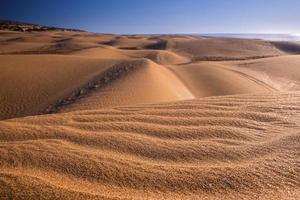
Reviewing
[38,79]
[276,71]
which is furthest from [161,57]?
[38,79]

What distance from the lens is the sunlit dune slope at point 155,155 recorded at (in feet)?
5.87

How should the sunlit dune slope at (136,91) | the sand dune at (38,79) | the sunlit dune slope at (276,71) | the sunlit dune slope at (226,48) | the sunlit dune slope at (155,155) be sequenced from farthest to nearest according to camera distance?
1. the sunlit dune slope at (226,48)
2. the sunlit dune slope at (276,71)
3. the sand dune at (38,79)
4. the sunlit dune slope at (136,91)
5. the sunlit dune slope at (155,155)

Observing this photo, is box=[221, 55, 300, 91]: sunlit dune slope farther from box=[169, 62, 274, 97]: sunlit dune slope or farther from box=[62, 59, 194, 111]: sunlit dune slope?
box=[62, 59, 194, 111]: sunlit dune slope

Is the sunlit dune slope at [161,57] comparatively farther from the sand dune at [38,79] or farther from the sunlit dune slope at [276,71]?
the sand dune at [38,79]

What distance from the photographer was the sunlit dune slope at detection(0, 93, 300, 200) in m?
1.79

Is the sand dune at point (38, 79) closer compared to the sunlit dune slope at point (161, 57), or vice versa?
the sand dune at point (38, 79)

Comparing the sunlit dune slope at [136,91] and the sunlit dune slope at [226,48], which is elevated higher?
the sunlit dune slope at [226,48]

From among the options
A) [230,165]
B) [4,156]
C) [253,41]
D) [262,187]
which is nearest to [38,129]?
[4,156]

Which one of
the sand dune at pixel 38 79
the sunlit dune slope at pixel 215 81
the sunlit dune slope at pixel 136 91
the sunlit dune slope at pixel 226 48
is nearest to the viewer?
the sunlit dune slope at pixel 136 91

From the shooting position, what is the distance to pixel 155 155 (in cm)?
230

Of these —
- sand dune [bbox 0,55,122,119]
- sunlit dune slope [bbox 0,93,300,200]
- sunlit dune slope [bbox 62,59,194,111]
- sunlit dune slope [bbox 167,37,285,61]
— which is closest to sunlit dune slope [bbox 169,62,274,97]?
sunlit dune slope [bbox 62,59,194,111]

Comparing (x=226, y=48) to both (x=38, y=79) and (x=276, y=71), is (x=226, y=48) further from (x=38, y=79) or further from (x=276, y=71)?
(x=38, y=79)

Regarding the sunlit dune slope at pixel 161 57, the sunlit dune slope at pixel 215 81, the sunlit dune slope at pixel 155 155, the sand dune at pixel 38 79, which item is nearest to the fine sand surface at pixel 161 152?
the sunlit dune slope at pixel 155 155

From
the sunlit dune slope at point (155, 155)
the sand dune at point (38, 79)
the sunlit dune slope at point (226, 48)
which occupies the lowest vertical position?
the sand dune at point (38, 79)
